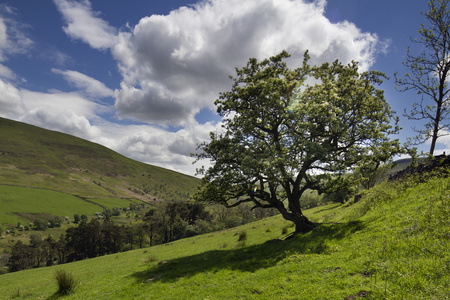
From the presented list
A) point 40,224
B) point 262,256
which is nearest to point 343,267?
point 262,256

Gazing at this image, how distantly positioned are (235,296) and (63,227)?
754 feet

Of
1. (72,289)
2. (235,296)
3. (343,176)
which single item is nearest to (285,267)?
(235,296)

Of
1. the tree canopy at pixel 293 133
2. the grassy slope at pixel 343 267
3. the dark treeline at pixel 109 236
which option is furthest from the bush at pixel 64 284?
the dark treeline at pixel 109 236

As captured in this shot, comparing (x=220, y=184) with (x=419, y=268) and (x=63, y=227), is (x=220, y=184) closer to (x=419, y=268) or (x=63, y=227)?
(x=419, y=268)

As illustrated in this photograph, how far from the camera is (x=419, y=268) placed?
8617mm

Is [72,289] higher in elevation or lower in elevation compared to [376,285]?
lower

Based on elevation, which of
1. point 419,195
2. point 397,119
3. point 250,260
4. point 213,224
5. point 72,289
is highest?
point 397,119

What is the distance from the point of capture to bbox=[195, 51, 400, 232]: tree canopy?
67.7 feet

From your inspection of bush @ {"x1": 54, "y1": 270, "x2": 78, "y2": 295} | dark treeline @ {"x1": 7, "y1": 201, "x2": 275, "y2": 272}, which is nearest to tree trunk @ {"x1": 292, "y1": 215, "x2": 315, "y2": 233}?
bush @ {"x1": 54, "y1": 270, "x2": 78, "y2": 295}

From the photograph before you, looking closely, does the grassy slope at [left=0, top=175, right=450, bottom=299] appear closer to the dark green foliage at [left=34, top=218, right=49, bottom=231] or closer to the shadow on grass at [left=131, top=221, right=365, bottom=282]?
the shadow on grass at [left=131, top=221, right=365, bottom=282]

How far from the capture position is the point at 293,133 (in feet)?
74.6

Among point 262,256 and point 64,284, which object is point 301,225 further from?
point 64,284

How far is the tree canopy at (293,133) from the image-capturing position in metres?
20.6

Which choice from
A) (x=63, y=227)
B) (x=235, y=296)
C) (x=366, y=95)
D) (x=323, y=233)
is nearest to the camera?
(x=235, y=296)
